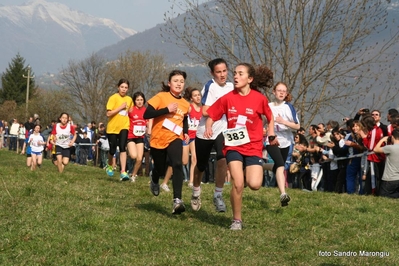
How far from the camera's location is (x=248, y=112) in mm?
7711

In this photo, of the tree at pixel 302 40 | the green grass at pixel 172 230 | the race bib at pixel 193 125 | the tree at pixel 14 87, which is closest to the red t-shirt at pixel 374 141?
the green grass at pixel 172 230

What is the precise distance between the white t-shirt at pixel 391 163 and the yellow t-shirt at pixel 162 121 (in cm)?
525

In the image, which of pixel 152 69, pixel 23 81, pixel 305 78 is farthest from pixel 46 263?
pixel 23 81

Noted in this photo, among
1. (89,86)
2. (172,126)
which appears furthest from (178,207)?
(89,86)

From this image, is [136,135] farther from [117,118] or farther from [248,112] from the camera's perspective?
[248,112]

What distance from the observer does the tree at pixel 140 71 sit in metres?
83.6

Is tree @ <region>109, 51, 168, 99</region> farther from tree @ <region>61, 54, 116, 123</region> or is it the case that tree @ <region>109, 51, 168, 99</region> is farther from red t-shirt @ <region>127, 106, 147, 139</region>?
red t-shirt @ <region>127, 106, 147, 139</region>

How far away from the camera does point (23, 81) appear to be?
95.3 metres

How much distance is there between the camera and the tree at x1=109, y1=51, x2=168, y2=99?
3290 inches

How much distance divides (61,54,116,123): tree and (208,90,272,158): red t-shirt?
73191mm

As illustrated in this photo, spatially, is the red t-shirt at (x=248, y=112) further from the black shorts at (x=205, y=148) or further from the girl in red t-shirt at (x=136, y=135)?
the girl in red t-shirt at (x=136, y=135)

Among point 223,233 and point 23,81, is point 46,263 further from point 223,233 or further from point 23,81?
point 23,81

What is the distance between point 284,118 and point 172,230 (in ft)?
12.8

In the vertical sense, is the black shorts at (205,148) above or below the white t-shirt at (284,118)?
below
